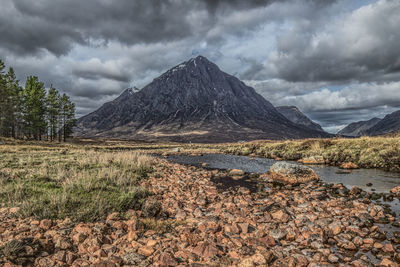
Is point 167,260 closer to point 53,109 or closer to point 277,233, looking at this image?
point 277,233

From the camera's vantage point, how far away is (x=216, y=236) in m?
6.16

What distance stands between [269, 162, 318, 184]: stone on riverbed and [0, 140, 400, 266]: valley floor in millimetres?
3663

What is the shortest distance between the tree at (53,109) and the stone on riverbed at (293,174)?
69834mm

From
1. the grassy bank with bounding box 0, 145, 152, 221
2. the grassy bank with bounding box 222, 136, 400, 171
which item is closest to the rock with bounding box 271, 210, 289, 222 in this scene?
the grassy bank with bounding box 0, 145, 152, 221

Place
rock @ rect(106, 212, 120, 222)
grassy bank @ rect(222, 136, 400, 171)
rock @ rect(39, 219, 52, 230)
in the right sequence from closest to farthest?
rock @ rect(39, 219, 52, 230) < rock @ rect(106, 212, 120, 222) < grassy bank @ rect(222, 136, 400, 171)

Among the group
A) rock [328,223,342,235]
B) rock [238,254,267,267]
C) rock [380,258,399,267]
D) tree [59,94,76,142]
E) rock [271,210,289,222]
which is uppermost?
tree [59,94,76,142]

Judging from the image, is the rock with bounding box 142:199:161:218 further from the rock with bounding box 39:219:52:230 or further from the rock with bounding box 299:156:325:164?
the rock with bounding box 299:156:325:164

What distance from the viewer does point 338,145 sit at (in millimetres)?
26531

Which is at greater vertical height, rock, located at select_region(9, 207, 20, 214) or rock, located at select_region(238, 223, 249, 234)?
rock, located at select_region(9, 207, 20, 214)

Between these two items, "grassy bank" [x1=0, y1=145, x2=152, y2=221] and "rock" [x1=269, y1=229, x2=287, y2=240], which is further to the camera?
"grassy bank" [x1=0, y1=145, x2=152, y2=221]

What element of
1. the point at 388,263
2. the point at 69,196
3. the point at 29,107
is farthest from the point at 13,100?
the point at 388,263

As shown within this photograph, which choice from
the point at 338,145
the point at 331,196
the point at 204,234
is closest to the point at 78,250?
the point at 204,234

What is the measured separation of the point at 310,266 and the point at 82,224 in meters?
6.04

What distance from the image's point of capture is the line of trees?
169 ft
